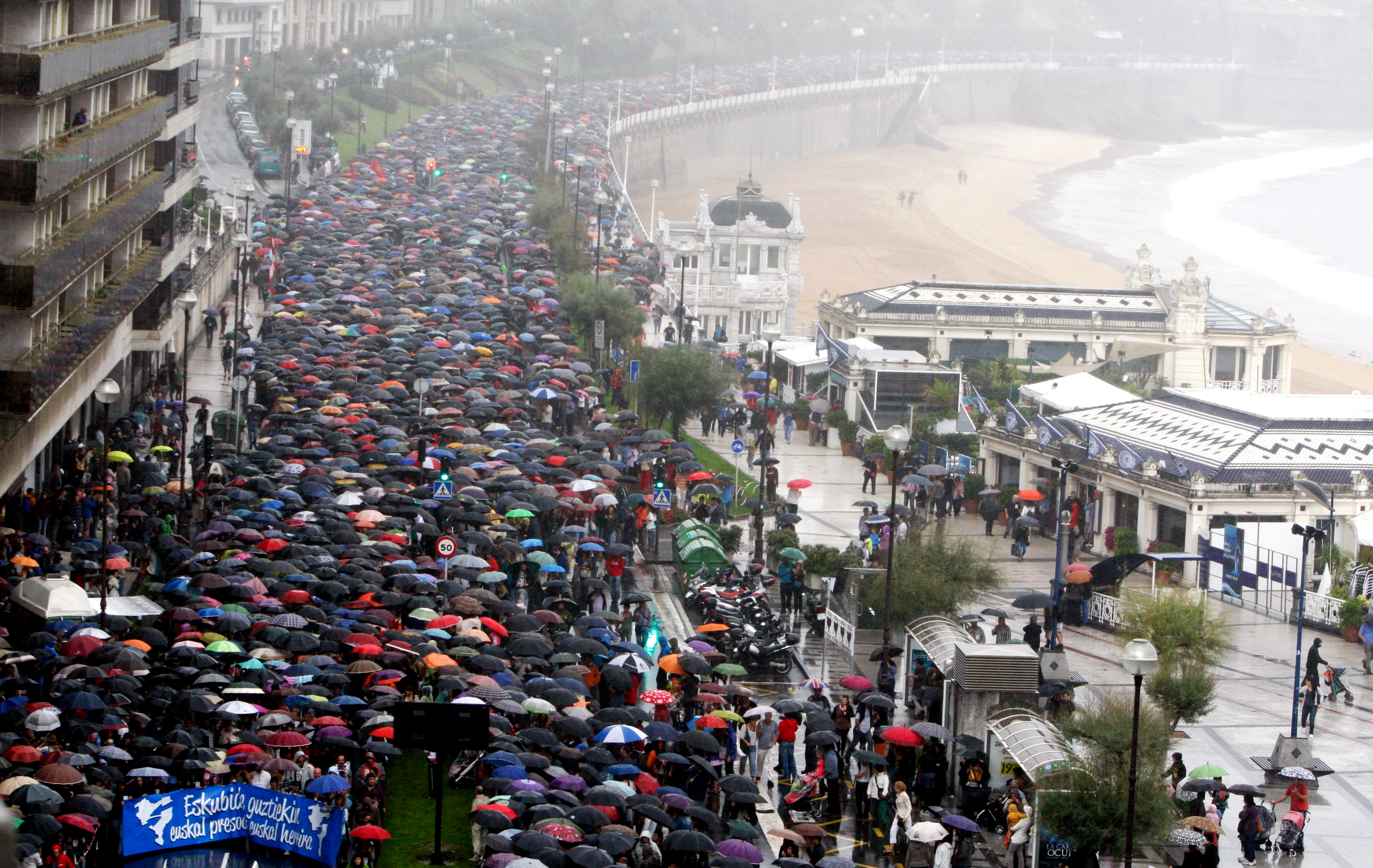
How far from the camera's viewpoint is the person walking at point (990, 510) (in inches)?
1759

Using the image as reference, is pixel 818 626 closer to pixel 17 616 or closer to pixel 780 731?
pixel 780 731

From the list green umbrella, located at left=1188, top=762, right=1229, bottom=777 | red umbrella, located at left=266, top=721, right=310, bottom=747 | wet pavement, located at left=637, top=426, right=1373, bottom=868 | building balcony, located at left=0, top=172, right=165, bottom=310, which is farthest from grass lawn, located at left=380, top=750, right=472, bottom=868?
building balcony, located at left=0, top=172, right=165, bottom=310

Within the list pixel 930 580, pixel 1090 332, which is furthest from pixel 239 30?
pixel 930 580

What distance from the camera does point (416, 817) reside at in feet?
80.0

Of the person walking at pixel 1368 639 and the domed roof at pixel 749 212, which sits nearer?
the person walking at pixel 1368 639

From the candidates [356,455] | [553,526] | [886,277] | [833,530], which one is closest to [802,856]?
[553,526]

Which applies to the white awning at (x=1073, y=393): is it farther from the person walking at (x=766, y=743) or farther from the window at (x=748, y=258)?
the person walking at (x=766, y=743)

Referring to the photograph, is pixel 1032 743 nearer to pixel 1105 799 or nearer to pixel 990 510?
pixel 1105 799

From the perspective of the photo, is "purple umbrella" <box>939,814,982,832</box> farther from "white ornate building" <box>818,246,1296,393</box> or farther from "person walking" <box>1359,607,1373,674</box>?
"white ornate building" <box>818,246,1296,393</box>

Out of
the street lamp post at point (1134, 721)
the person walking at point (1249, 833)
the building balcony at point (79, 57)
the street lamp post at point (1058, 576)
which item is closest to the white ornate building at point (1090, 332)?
the building balcony at point (79, 57)

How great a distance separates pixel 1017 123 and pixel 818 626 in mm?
154072

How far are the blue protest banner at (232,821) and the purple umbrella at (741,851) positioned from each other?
428 centimetres

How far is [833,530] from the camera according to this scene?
43375 mm

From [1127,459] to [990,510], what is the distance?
3.49 m
